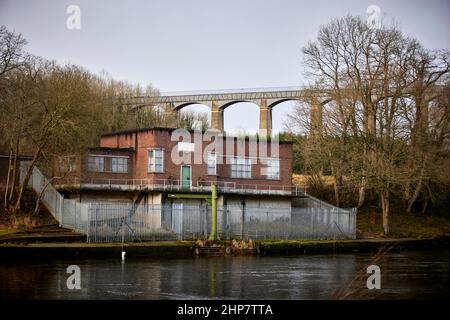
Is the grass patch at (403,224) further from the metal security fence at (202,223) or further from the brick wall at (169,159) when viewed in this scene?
the brick wall at (169,159)

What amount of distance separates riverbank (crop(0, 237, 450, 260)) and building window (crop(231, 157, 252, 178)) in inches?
420

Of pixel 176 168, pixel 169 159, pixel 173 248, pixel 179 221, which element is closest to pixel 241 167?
pixel 176 168

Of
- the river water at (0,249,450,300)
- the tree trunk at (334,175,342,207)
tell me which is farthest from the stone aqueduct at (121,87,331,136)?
the river water at (0,249,450,300)

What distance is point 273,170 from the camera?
51531 millimetres

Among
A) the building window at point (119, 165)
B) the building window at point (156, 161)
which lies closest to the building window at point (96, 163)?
the building window at point (119, 165)

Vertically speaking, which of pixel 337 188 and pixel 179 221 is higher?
pixel 337 188

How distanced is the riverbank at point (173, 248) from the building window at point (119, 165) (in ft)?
40.0

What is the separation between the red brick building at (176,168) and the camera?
4575 centimetres

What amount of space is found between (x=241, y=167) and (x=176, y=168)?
505 centimetres

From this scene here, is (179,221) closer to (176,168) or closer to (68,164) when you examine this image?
(176,168)

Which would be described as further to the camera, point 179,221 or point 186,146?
point 186,146
